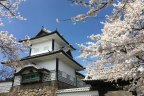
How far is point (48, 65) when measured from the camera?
21.3 m

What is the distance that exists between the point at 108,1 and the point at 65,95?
14.8 meters

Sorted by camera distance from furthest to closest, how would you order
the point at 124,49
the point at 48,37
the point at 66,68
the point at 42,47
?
1. the point at 42,47
2. the point at 48,37
3. the point at 66,68
4. the point at 124,49

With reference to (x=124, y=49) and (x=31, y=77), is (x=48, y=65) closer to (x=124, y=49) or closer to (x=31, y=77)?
(x=31, y=77)

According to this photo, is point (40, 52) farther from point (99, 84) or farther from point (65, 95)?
point (99, 84)

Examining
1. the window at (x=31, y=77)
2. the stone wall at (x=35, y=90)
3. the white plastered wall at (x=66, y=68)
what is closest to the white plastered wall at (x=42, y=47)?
the white plastered wall at (x=66, y=68)

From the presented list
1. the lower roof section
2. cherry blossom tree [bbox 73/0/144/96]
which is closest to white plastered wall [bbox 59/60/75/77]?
the lower roof section

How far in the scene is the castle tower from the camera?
67.3ft

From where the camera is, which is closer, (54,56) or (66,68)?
(54,56)

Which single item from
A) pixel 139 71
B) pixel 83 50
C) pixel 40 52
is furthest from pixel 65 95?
pixel 139 71

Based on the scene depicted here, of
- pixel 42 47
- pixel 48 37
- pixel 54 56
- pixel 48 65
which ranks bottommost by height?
pixel 48 65

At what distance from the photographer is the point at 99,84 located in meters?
15.8

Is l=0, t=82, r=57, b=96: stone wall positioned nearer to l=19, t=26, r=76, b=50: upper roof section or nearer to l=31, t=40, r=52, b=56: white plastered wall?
l=31, t=40, r=52, b=56: white plastered wall

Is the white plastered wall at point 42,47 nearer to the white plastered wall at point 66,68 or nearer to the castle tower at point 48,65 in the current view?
the castle tower at point 48,65

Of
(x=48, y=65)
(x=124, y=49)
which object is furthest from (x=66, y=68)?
(x=124, y=49)
